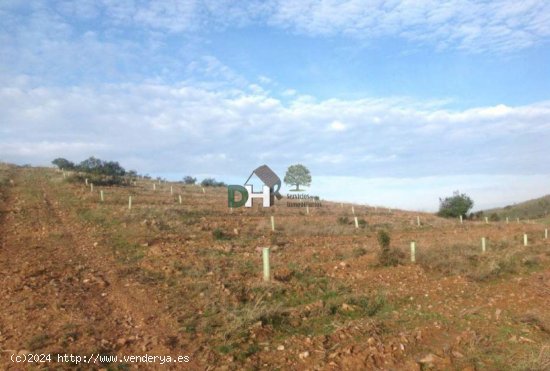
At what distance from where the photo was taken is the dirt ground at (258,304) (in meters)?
5.86

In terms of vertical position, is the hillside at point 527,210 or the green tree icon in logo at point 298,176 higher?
the green tree icon in logo at point 298,176

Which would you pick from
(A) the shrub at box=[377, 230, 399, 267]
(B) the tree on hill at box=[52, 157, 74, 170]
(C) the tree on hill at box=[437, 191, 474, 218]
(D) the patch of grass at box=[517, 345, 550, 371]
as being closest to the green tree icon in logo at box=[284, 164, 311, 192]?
(C) the tree on hill at box=[437, 191, 474, 218]

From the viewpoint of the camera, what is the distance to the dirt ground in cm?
586

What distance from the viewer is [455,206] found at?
43.8 metres

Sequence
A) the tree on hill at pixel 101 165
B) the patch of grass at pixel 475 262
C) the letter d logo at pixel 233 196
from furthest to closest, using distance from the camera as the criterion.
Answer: the tree on hill at pixel 101 165 → the letter d logo at pixel 233 196 → the patch of grass at pixel 475 262

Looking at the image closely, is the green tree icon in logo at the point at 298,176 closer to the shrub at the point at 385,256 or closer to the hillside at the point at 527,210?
the hillside at the point at 527,210

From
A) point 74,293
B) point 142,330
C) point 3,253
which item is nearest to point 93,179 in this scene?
point 3,253

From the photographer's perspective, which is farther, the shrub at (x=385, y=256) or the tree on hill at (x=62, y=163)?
the tree on hill at (x=62, y=163)

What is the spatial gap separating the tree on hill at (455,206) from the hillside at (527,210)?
12019 millimetres

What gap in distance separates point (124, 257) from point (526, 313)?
32.6 ft

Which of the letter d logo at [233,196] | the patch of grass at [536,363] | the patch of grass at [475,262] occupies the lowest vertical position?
the patch of grass at [536,363]

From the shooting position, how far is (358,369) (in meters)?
5.54

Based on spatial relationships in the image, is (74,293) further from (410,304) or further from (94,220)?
(94,220)

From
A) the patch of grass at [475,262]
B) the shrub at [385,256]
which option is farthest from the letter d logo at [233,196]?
the shrub at [385,256]
